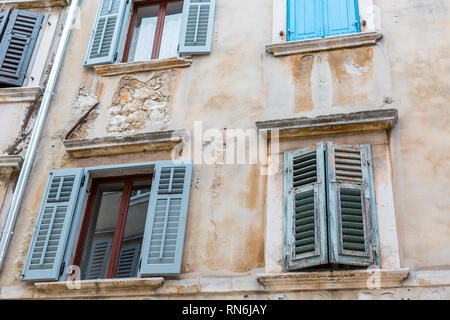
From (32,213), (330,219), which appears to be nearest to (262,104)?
(330,219)

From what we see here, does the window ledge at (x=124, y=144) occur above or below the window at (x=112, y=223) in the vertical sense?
above

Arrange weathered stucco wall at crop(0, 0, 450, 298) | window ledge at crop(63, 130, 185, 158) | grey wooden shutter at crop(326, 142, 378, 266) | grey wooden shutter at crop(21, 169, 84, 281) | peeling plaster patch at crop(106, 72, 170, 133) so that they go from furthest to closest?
peeling plaster patch at crop(106, 72, 170, 133)
window ledge at crop(63, 130, 185, 158)
grey wooden shutter at crop(21, 169, 84, 281)
weathered stucco wall at crop(0, 0, 450, 298)
grey wooden shutter at crop(326, 142, 378, 266)

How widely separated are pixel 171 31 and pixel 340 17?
2.58m

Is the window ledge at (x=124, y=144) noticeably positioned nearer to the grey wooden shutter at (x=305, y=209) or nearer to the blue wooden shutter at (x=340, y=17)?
the grey wooden shutter at (x=305, y=209)

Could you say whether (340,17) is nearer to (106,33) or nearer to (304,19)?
(304,19)

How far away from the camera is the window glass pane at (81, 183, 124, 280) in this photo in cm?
789

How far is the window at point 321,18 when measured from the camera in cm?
886

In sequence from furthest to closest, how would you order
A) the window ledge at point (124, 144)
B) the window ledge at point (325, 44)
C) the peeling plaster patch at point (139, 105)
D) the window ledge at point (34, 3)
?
1. the window ledge at point (34, 3)
2. the peeling plaster patch at point (139, 105)
3. the window ledge at point (325, 44)
4. the window ledge at point (124, 144)

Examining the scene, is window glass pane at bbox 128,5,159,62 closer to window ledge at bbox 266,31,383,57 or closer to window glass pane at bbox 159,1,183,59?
window glass pane at bbox 159,1,183,59

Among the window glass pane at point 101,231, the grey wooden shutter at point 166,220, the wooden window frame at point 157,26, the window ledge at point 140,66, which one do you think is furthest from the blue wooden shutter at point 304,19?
the window glass pane at point 101,231

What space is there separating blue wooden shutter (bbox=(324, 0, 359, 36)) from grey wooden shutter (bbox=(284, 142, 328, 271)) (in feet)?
6.70

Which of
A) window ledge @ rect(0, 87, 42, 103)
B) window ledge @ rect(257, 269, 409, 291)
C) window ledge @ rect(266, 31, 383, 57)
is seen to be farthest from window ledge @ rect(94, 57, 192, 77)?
window ledge @ rect(257, 269, 409, 291)

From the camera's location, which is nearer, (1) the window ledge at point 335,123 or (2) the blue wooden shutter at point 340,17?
(1) the window ledge at point 335,123

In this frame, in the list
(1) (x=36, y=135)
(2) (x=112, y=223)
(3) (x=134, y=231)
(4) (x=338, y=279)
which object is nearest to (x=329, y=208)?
(4) (x=338, y=279)
